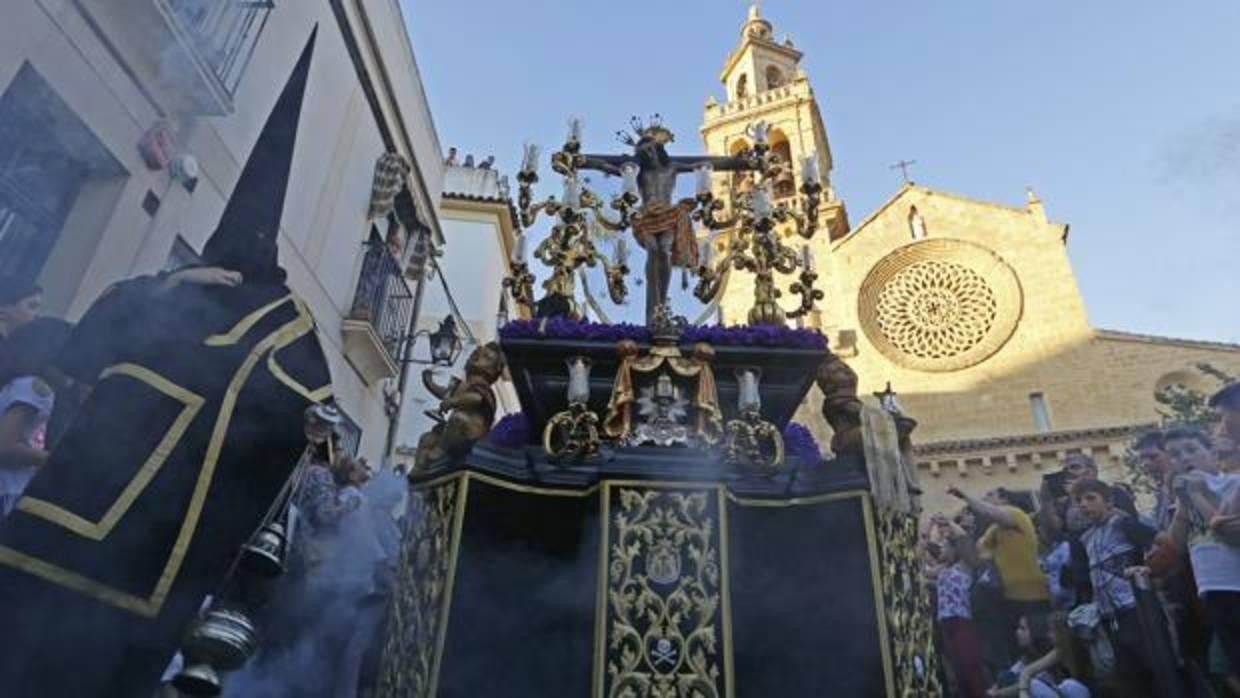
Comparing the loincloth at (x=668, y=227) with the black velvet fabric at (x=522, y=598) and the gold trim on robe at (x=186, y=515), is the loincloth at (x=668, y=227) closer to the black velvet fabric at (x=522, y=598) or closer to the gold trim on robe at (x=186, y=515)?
the black velvet fabric at (x=522, y=598)

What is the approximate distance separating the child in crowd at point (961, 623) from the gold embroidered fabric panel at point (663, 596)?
2.09 meters

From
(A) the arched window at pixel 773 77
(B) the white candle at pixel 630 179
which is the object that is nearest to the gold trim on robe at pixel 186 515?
(B) the white candle at pixel 630 179

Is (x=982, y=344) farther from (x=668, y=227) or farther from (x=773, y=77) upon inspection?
(x=668, y=227)

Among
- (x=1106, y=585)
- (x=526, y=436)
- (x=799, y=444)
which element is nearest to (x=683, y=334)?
(x=799, y=444)

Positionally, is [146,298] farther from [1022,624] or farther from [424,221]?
[424,221]

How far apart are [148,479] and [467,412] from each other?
1823 millimetres

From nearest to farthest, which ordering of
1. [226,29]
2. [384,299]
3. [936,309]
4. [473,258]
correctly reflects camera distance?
[226,29]
[384,299]
[473,258]
[936,309]

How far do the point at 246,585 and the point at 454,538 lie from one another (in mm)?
991

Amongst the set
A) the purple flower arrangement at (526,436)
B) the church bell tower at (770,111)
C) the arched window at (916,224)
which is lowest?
the purple flower arrangement at (526,436)

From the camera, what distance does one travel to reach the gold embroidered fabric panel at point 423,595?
343cm

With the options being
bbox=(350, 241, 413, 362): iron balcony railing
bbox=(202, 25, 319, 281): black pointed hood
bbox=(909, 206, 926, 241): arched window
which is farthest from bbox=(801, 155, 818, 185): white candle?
bbox=(909, 206, 926, 241): arched window

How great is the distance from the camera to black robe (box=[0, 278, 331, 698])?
7.29ft

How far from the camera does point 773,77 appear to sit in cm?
4106

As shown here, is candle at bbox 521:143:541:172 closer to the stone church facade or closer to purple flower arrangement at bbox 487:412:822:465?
purple flower arrangement at bbox 487:412:822:465
